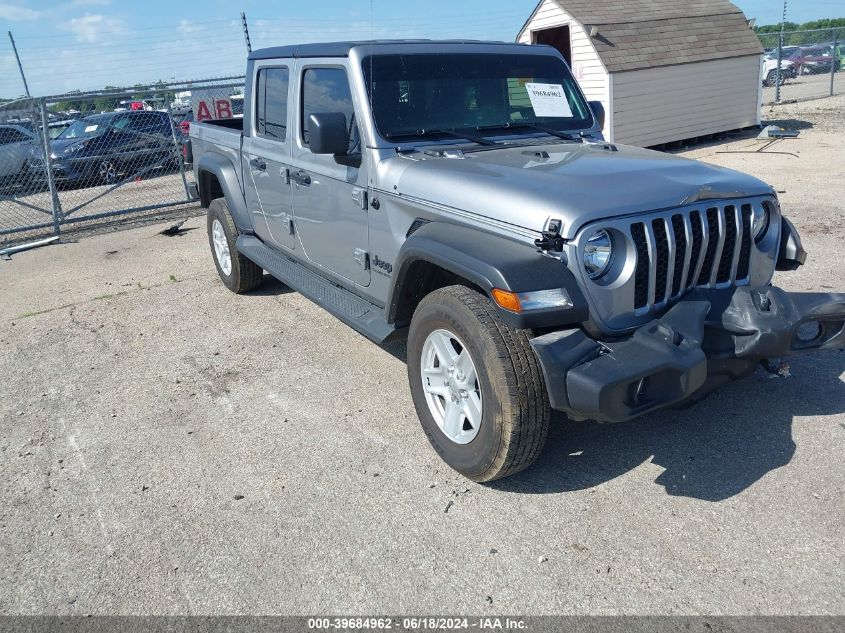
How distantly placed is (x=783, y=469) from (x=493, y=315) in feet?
5.33

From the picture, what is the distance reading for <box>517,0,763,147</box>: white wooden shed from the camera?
13422 mm

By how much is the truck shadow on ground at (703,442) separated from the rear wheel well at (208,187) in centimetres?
437

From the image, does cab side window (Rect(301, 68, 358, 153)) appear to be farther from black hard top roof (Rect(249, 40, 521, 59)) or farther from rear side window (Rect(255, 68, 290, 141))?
rear side window (Rect(255, 68, 290, 141))

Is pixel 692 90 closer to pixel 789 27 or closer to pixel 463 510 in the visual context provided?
pixel 463 510

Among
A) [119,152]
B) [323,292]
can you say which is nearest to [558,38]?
[119,152]

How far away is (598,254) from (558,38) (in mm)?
13658

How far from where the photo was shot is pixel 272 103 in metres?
5.23

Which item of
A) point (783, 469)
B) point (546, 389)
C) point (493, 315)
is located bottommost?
point (783, 469)

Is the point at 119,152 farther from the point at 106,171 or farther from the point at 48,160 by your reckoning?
the point at 48,160

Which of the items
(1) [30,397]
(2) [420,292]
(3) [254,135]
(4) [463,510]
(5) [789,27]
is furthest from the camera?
(5) [789,27]

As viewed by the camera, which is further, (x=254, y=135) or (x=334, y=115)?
(x=254, y=135)

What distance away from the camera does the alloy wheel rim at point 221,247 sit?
21.7 ft

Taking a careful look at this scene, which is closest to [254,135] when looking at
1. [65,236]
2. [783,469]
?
[783,469]

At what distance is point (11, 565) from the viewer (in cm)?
311
